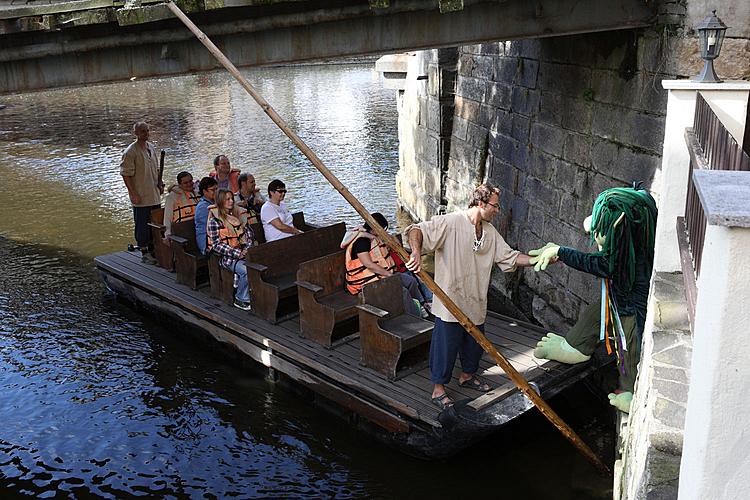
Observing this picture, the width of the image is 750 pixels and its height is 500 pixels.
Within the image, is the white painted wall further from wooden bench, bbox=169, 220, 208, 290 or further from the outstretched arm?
wooden bench, bbox=169, 220, 208, 290

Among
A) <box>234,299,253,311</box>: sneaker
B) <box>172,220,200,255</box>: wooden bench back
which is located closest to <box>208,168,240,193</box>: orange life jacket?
<box>172,220,200,255</box>: wooden bench back

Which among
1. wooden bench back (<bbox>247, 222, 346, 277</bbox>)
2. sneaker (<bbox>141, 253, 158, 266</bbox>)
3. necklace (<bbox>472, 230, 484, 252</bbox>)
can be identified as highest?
necklace (<bbox>472, 230, 484, 252</bbox>)

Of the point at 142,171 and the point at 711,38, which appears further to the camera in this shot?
the point at 142,171

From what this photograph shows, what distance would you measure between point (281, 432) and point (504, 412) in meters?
2.05

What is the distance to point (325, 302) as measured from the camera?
7238 mm

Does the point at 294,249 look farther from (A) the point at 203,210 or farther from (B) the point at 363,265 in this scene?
(B) the point at 363,265

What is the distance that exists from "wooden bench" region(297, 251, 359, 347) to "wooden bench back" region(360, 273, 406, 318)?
15.1 inches

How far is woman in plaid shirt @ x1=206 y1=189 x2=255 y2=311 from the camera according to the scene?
7.89m

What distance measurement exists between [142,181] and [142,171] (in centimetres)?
12

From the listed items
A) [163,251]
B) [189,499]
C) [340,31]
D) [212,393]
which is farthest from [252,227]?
[189,499]

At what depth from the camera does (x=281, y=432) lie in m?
6.81

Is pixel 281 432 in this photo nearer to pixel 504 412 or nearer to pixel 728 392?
pixel 504 412

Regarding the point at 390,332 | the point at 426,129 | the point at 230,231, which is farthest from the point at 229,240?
the point at 426,129

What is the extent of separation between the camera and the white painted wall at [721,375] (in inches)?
91.8
